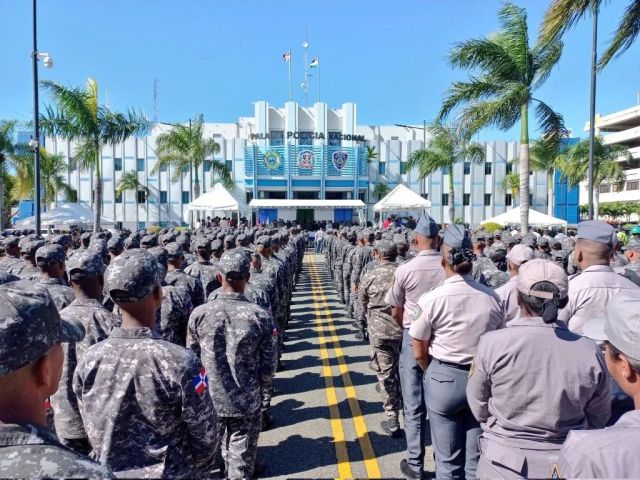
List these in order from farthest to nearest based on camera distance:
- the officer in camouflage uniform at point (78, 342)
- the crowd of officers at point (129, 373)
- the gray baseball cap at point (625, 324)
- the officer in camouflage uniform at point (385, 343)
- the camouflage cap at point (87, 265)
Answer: the officer in camouflage uniform at point (385, 343), the camouflage cap at point (87, 265), the officer in camouflage uniform at point (78, 342), the gray baseball cap at point (625, 324), the crowd of officers at point (129, 373)

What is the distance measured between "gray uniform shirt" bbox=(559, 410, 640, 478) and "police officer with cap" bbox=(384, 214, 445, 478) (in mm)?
2272

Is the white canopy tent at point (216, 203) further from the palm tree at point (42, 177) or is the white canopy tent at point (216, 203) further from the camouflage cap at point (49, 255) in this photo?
the camouflage cap at point (49, 255)

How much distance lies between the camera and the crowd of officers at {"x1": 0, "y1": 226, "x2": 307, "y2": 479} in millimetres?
1434

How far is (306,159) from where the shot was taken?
46250mm

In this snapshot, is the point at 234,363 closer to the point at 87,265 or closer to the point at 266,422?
the point at 87,265

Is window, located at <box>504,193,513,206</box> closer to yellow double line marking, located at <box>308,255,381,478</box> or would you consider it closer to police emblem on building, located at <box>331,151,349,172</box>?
police emblem on building, located at <box>331,151,349,172</box>

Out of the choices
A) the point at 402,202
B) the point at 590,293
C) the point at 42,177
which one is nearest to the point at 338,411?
the point at 590,293

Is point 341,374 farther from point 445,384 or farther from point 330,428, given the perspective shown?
point 445,384

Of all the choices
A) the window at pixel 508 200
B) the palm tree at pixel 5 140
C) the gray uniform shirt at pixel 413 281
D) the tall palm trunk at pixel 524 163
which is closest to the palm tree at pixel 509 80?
the tall palm trunk at pixel 524 163

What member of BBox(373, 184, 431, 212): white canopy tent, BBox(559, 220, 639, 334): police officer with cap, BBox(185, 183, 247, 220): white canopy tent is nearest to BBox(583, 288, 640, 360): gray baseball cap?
BBox(559, 220, 639, 334): police officer with cap

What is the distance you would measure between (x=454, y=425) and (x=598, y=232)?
2245 millimetres

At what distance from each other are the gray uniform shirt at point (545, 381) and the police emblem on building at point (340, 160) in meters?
44.6

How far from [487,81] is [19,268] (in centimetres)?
1470

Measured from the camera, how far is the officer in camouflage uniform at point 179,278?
18.2 feet
